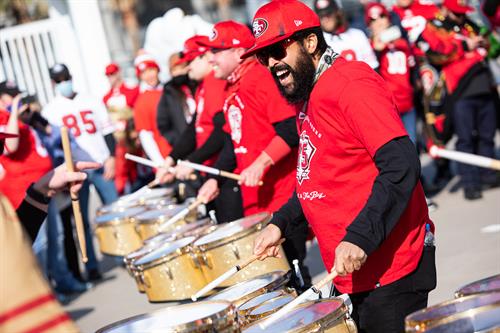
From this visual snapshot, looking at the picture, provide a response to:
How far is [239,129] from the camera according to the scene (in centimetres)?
641

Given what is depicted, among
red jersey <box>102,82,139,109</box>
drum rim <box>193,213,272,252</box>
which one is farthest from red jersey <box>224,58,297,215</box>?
red jersey <box>102,82,139,109</box>

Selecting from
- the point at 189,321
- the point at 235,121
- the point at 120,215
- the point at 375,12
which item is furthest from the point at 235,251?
the point at 375,12

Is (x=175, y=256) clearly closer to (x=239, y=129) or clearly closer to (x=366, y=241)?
(x=239, y=129)

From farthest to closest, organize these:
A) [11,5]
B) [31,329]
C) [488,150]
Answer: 1. [11,5]
2. [488,150]
3. [31,329]

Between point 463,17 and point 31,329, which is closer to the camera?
point 31,329

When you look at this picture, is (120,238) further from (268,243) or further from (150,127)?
(268,243)

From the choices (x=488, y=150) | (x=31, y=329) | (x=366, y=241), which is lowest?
(x=488, y=150)

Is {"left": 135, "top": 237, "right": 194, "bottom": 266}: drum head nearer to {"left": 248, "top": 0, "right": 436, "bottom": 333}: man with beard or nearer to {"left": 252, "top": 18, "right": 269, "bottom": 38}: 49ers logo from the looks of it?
{"left": 248, "top": 0, "right": 436, "bottom": 333}: man with beard

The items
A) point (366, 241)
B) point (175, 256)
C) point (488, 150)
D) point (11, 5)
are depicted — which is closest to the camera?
point (366, 241)

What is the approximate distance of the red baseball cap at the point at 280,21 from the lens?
13.5 ft

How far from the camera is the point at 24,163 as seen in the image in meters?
9.03

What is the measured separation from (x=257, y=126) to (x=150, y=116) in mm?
4668

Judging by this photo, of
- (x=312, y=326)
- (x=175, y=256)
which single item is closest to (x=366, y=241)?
(x=312, y=326)

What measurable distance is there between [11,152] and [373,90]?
571 centimetres
